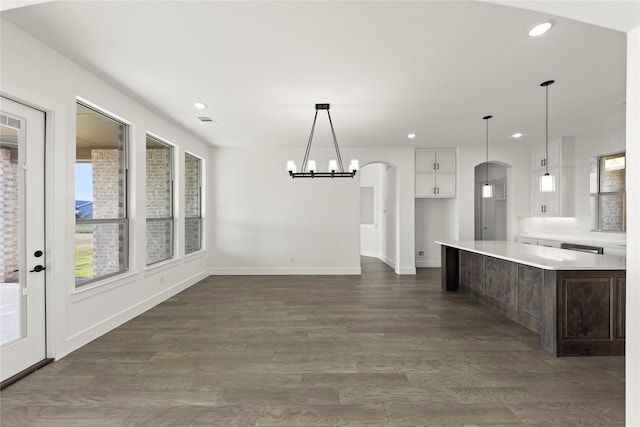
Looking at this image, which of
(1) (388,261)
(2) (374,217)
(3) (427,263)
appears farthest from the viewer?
(2) (374,217)

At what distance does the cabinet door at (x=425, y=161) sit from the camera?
6.75 metres

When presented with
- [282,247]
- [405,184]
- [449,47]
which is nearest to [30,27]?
[449,47]

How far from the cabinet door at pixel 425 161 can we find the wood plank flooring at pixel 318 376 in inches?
140

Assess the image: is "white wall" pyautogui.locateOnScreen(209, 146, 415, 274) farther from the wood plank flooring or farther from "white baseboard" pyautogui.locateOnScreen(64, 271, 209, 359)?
the wood plank flooring

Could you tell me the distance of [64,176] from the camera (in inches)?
112

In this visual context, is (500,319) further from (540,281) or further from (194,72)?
(194,72)

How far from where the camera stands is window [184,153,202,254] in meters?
5.78

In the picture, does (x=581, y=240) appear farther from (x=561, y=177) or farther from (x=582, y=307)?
(x=582, y=307)

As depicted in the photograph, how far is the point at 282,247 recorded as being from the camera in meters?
6.66

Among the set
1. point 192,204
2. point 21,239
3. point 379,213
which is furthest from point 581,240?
point 21,239

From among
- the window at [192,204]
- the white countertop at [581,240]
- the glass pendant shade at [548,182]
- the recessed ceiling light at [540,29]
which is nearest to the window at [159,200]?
the window at [192,204]

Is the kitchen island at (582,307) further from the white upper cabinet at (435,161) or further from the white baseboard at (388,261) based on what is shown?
the white baseboard at (388,261)

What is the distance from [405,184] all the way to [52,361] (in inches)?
244

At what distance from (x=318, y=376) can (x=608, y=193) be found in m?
6.12
